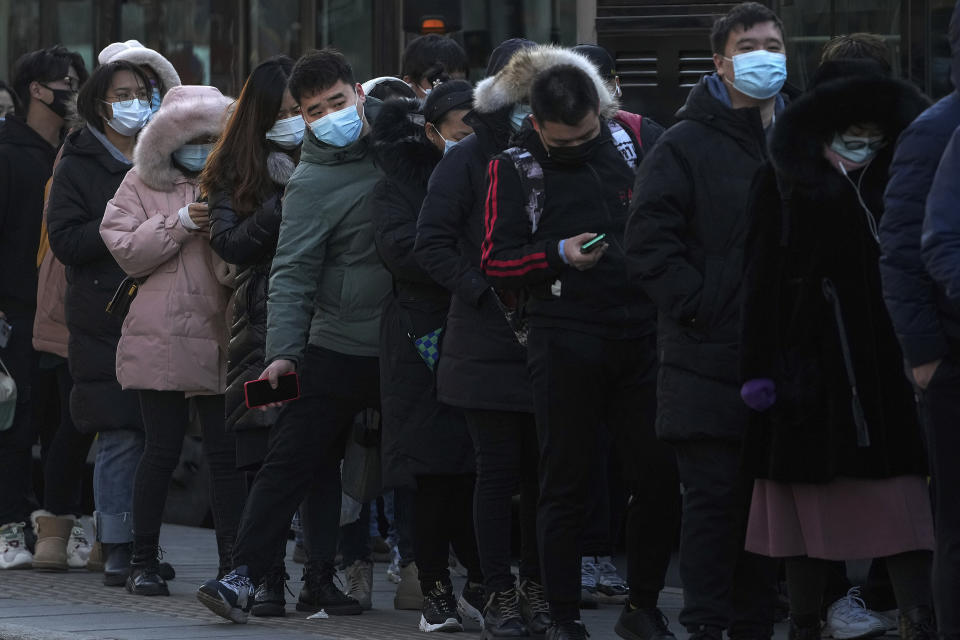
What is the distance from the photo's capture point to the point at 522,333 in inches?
283

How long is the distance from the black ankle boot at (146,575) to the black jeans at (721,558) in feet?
9.10

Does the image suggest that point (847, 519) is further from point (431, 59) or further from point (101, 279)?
point (431, 59)

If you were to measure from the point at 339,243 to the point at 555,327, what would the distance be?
1221 millimetres

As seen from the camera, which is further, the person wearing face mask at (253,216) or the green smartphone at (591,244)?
the person wearing face mask at (253,216)

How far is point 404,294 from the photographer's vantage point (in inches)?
305

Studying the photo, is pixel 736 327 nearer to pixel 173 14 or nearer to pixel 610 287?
pixel 610 287

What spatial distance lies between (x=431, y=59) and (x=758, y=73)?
332 centimetres

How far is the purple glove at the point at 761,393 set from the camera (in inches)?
247

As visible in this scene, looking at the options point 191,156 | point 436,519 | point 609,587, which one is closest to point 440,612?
point 436,519

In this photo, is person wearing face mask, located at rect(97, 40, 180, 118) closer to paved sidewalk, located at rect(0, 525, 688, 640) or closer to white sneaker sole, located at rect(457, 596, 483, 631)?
paved sidewalk, located at rect(0, 525, 688, 640)

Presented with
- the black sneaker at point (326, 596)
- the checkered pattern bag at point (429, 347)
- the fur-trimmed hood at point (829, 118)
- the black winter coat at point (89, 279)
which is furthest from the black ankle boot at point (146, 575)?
the fur-trimmed hood at point (829, 118)

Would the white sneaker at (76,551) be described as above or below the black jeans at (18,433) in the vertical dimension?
below

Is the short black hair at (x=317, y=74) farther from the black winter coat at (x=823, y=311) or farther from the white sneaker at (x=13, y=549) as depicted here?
the white sneaker at (x=13, y=549)

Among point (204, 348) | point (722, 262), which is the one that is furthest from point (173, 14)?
point (722, 262)
